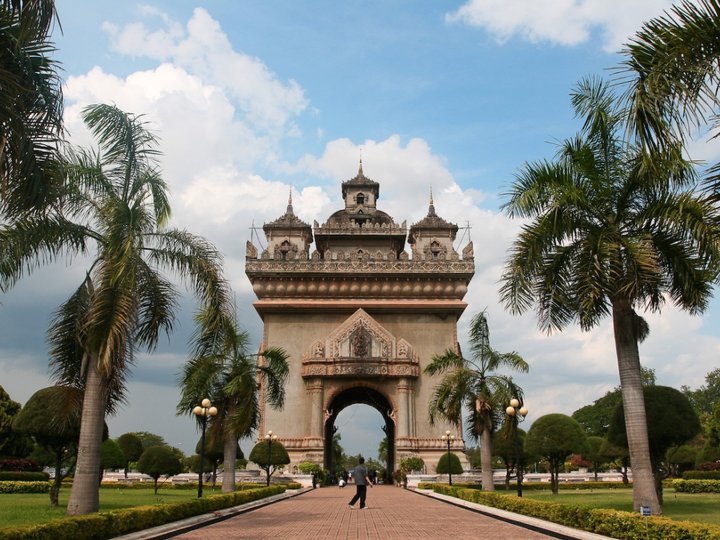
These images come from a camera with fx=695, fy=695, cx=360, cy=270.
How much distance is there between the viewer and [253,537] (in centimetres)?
1242

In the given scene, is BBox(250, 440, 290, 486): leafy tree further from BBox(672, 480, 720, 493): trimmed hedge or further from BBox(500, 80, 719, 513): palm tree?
BBox(500, 80, 719, 513): palm tree

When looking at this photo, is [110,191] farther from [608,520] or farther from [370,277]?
[370,277]

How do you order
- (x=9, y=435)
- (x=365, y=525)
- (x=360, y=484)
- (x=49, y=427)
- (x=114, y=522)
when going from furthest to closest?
1. (x=9, y=435)
2. (x=49, y=427)
3. (x=360, y=484)
4. (x=365, y=525)
5. (x=114, y=522)

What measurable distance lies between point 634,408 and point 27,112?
1177 cm

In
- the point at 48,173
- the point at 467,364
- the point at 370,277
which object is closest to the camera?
the point at 48,173

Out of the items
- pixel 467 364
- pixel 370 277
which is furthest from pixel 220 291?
pixel 370 277

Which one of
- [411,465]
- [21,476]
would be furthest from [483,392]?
[21,476]

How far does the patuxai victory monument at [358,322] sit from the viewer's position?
41406mm

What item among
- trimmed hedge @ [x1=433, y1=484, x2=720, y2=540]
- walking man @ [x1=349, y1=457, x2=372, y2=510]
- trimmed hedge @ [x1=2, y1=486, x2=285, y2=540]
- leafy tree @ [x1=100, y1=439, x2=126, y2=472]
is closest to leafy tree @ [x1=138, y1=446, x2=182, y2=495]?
leafy tree @ [x1=100, y1=439, x2=126, y2=472]

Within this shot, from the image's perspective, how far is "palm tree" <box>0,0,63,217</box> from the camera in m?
8.95

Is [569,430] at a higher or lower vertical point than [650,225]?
lower

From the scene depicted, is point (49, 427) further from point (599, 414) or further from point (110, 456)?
point (599, 414)

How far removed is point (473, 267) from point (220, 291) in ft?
101

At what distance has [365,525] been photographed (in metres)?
14.9
